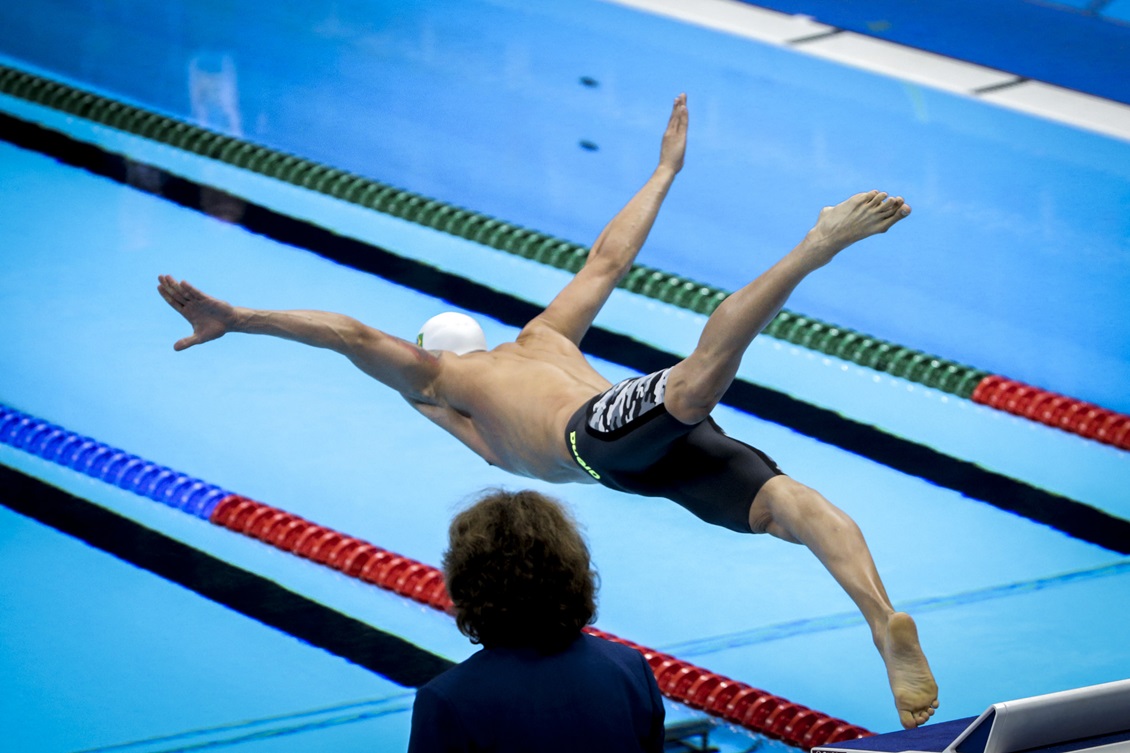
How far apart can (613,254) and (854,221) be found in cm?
164

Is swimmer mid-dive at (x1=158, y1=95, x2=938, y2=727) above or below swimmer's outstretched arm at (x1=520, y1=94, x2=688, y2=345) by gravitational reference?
below

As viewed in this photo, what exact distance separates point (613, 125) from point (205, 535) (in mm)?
4105

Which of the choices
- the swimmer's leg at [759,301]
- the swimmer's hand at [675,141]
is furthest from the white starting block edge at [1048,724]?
the swimmer's hand at [675,141]

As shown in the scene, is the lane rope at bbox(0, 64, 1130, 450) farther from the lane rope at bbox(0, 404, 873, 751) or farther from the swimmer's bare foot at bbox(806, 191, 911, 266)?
the swimmer's bare foot at bbox(806, 191, 911, 266)

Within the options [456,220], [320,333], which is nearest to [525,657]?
[320,333]

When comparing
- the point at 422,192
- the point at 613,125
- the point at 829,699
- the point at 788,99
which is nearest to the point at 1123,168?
the point at 788,99

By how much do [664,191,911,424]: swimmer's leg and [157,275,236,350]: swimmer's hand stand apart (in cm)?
123

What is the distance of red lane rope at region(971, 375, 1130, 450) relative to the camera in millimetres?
5203

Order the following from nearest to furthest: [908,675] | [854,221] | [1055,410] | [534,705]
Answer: [534,705]
[908,675]
[854,221]
[1055,410]

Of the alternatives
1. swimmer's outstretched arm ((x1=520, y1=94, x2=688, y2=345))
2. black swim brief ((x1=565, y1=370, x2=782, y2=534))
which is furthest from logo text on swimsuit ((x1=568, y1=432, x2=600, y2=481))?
swimmer's outstretched arm ((x1=520, y1=94, x2=688, y2=345))

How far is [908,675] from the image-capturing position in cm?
269

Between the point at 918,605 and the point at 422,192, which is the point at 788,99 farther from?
the point at 918,605

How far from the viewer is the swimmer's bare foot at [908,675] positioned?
105 inches

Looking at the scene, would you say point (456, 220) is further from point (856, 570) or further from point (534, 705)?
point (534, 705)
